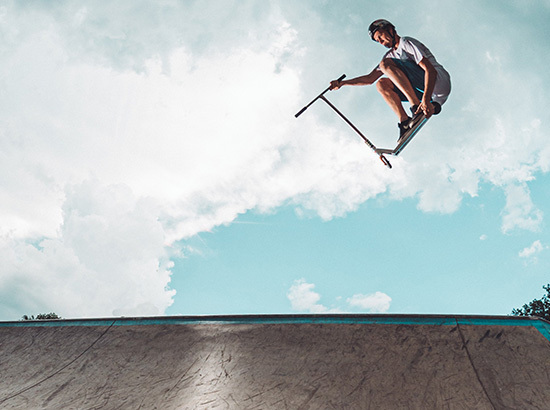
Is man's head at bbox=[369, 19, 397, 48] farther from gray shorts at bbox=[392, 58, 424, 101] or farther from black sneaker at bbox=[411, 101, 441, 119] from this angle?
black sneaker at bbox=[411, 101, 441, 119]

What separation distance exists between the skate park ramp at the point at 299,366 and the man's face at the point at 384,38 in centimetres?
341

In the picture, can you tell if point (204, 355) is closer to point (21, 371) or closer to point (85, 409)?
point (85, 409)

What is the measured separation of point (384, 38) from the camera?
496 centimetres

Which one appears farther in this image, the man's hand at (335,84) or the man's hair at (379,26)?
the man's hand at (335,84)

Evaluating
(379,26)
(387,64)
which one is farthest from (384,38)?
(387,64)

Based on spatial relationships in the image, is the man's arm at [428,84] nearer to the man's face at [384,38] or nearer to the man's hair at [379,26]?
the man's face at [384,38]

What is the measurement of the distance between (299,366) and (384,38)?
4.04 m

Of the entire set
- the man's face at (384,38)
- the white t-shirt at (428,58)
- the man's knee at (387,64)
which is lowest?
the white t-shirt at (428,58)

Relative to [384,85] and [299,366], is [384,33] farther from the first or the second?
[299,366]

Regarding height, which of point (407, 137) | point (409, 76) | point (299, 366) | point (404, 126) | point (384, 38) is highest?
point (384, 38)

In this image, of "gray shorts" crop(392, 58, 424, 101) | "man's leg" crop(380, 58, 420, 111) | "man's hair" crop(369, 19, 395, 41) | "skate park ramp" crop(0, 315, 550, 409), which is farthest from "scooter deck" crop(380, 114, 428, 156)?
"skate park ramp" crop(0, 315, 550, 409)

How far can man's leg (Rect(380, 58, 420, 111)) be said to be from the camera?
16.0 ft

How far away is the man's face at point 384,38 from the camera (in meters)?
4.95

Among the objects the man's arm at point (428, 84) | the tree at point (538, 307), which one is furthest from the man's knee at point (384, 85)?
the tree at point (538, 307)
